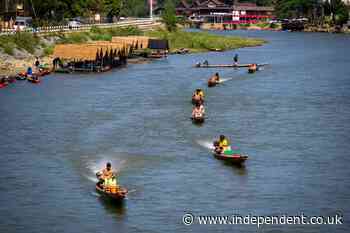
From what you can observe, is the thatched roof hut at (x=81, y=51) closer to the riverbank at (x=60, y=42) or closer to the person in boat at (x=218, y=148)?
the riverbank at (x=60, y=42)

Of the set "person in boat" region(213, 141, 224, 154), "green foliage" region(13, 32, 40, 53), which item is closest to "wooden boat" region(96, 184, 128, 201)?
"person in boat" region(213, 141, 224, 154)

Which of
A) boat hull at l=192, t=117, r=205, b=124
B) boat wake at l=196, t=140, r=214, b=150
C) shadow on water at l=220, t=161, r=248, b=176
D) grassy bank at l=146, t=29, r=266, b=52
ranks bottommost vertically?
grassy bank at l=146, t=29, r=266, b=52

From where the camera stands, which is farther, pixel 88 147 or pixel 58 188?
pixel 88 147

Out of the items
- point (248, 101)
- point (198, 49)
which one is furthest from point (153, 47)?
point (248, 101)

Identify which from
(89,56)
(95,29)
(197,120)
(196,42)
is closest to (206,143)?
(197,120)

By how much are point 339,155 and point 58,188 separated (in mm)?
22109

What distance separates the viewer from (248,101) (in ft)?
319

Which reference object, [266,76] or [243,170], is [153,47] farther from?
[243,170]

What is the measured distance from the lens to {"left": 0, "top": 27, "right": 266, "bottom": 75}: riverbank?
12588 cm

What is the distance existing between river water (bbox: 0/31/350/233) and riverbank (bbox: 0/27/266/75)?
11.1 m

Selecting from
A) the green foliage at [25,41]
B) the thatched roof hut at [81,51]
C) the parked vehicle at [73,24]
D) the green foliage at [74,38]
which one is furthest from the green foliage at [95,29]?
the green foliage at [25,41]

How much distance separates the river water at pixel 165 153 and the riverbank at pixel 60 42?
11.1 meters

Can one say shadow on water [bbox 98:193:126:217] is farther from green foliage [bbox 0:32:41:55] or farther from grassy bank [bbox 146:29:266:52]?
grassy bank [bbox 146:29:266:52]

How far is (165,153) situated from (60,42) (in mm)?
83800
